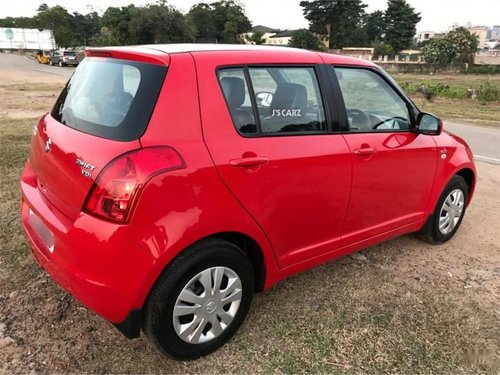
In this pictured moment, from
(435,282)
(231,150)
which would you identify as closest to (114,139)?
(231,150)

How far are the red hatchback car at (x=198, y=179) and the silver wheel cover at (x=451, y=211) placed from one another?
1.06 metres

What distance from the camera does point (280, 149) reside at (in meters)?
2.63

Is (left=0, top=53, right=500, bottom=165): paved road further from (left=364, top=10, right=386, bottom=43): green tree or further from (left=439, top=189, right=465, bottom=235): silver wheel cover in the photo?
(left=364, top=10, right=386, bottom=43): green tree

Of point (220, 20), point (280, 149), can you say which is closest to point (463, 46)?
point (280, 149)

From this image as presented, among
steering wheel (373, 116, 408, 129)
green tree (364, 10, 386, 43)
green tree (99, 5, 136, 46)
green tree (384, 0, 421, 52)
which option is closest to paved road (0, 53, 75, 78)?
green tree (99, 5, 136, 46)

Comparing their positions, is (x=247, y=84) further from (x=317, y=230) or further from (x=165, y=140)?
(x=317, y=230)

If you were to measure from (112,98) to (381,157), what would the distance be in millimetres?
1864

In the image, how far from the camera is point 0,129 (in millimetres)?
8797

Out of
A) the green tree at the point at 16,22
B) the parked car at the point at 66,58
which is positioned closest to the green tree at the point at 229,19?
the green tree at the point at 16,22

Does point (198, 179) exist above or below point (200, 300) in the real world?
above

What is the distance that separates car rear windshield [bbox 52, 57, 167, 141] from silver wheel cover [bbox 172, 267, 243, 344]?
85cm

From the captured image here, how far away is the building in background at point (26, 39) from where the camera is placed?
75.5m

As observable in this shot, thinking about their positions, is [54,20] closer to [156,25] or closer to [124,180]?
[156,25]

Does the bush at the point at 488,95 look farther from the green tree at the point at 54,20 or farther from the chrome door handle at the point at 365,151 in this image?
the green tree at the point at 54,20
